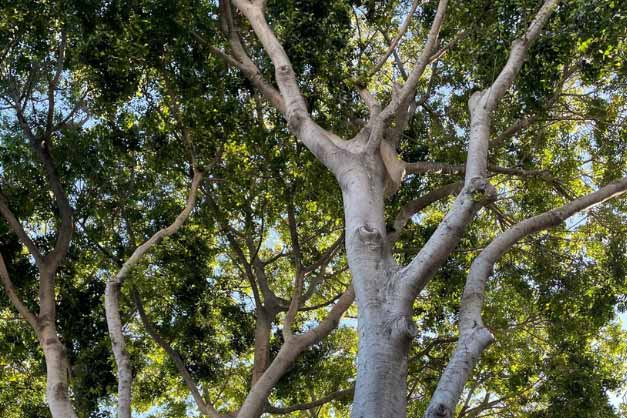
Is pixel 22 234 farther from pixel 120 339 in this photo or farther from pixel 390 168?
pixel 390 168

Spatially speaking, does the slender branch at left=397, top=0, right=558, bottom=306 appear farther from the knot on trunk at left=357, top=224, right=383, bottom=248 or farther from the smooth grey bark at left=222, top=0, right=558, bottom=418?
the knot on trunk at left=357, top=224, right=383, bottom=248

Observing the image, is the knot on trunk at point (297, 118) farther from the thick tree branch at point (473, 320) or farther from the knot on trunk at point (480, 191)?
the thick tree branch at point (473, 320)

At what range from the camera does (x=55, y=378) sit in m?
7.66

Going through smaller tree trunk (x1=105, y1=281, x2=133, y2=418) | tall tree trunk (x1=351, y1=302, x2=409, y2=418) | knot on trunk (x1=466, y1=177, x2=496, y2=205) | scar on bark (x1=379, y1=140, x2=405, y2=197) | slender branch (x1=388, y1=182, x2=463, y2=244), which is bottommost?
tall tree trunk (x1=351, y1=302, x2=409, y2=418)

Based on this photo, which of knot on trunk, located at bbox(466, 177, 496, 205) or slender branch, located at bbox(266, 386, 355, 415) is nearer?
knot on trunk, located at bbox(466, 177, 496, 205)

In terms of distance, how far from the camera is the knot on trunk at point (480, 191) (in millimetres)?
5680

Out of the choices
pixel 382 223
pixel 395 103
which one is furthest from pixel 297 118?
pixel 382 223

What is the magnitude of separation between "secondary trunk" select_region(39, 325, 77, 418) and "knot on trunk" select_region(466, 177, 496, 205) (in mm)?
4935

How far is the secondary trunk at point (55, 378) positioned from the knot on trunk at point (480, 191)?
494cm

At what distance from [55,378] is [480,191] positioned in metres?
5.23

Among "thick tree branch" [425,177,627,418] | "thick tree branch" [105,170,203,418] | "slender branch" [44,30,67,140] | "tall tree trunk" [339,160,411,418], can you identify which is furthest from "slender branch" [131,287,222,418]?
"thick tree branch" [425,177,627,418]

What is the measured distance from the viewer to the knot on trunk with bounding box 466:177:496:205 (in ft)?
18.6

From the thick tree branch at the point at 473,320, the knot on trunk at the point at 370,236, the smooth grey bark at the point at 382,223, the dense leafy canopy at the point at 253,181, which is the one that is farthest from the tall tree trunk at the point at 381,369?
the dense leafy canopy at the point at 253,181

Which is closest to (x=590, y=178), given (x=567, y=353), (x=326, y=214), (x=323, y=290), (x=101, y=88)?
(x=567, y=353)
